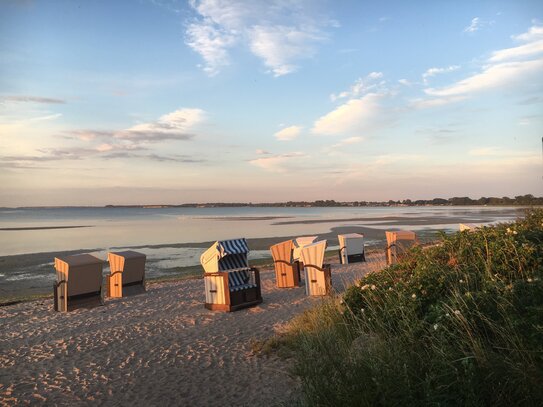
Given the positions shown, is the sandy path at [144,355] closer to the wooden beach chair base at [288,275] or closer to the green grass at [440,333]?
the green grass at [440,333]

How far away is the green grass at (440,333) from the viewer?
125 inches

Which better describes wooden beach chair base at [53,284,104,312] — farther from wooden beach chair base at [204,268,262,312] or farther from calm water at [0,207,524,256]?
calm water at [0,207,524,256]

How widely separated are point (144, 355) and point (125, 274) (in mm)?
5563

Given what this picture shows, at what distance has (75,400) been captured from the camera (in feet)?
15.8

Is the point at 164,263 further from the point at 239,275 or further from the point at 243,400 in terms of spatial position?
the point at 243,400

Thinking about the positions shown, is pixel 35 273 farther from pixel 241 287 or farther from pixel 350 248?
pixel 350 248

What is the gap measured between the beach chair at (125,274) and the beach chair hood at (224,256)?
9.06 feet

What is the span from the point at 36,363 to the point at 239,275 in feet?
15.7

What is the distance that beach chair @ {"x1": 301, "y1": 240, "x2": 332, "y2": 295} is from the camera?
33.1 feet

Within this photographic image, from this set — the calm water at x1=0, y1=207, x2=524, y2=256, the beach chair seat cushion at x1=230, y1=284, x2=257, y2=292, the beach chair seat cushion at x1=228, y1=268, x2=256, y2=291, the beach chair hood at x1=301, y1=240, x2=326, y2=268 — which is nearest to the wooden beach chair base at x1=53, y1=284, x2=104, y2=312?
the beach chair seat cushion at x1=228, y1=268, x2=256, y2=291

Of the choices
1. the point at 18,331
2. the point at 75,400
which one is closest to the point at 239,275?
the point at 18,331

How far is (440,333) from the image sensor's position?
4.06m

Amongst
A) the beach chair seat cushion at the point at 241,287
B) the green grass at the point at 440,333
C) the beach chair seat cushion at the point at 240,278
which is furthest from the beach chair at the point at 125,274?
the green grass at the point at 440,333

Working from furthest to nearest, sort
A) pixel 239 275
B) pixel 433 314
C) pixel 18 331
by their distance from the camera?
1. pixel 239 275
2. pixel 18 331
3. pixel 433 314
